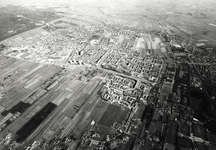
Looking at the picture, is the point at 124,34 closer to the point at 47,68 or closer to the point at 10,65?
the point at 47,68

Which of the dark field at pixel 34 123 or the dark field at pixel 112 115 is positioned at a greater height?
the dark field at pixel 112 115

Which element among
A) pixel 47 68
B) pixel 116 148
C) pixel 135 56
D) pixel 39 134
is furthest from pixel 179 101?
pixel 47 68

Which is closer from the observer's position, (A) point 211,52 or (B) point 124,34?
(A) point 211,52

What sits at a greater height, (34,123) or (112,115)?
(112,115)

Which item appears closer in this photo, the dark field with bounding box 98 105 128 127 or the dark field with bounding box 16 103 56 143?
the dark field with bounding box 16 103 56 143

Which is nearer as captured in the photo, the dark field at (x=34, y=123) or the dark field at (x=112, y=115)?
the dark field at (x=34, y=123)

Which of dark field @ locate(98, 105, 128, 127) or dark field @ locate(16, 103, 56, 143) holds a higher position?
dark field @ locate(98, 105, 128, 127)

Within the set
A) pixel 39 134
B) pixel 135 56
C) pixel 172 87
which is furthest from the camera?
pixel 135 56

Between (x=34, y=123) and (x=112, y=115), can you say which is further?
(x=112, y=115)
